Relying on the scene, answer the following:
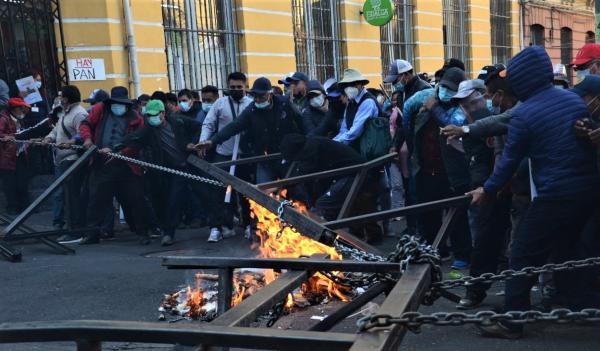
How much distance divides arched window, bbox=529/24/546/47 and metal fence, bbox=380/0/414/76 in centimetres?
821

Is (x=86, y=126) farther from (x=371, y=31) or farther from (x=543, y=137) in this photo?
(x=371, y=31)

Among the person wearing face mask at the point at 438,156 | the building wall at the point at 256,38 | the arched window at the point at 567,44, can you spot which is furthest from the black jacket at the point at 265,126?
the arched window at the point at 567,44

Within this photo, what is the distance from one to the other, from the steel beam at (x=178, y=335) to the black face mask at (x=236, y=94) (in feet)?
21.3

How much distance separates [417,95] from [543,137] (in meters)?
2.67

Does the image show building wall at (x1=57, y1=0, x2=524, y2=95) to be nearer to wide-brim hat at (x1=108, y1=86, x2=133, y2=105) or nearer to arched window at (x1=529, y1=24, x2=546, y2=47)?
wide-brim hat at (x1=108, y1=86, x2=133, y2=105)

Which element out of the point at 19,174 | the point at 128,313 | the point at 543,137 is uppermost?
the point at 543,137

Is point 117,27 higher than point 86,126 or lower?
higher

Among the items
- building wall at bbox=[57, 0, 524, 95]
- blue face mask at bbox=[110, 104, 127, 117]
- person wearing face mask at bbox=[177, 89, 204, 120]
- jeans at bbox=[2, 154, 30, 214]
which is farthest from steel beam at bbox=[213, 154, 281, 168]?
building wall at bbox=[57, 0, 524, 95]

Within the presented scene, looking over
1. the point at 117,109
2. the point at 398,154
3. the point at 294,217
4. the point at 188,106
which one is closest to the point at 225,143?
the point at 117,109

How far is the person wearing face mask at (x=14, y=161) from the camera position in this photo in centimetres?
994

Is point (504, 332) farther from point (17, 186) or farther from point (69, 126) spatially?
point (17, 186)

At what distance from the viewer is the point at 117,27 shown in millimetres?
11336

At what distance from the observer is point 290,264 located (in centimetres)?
307

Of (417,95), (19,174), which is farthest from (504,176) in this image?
(19,174)
